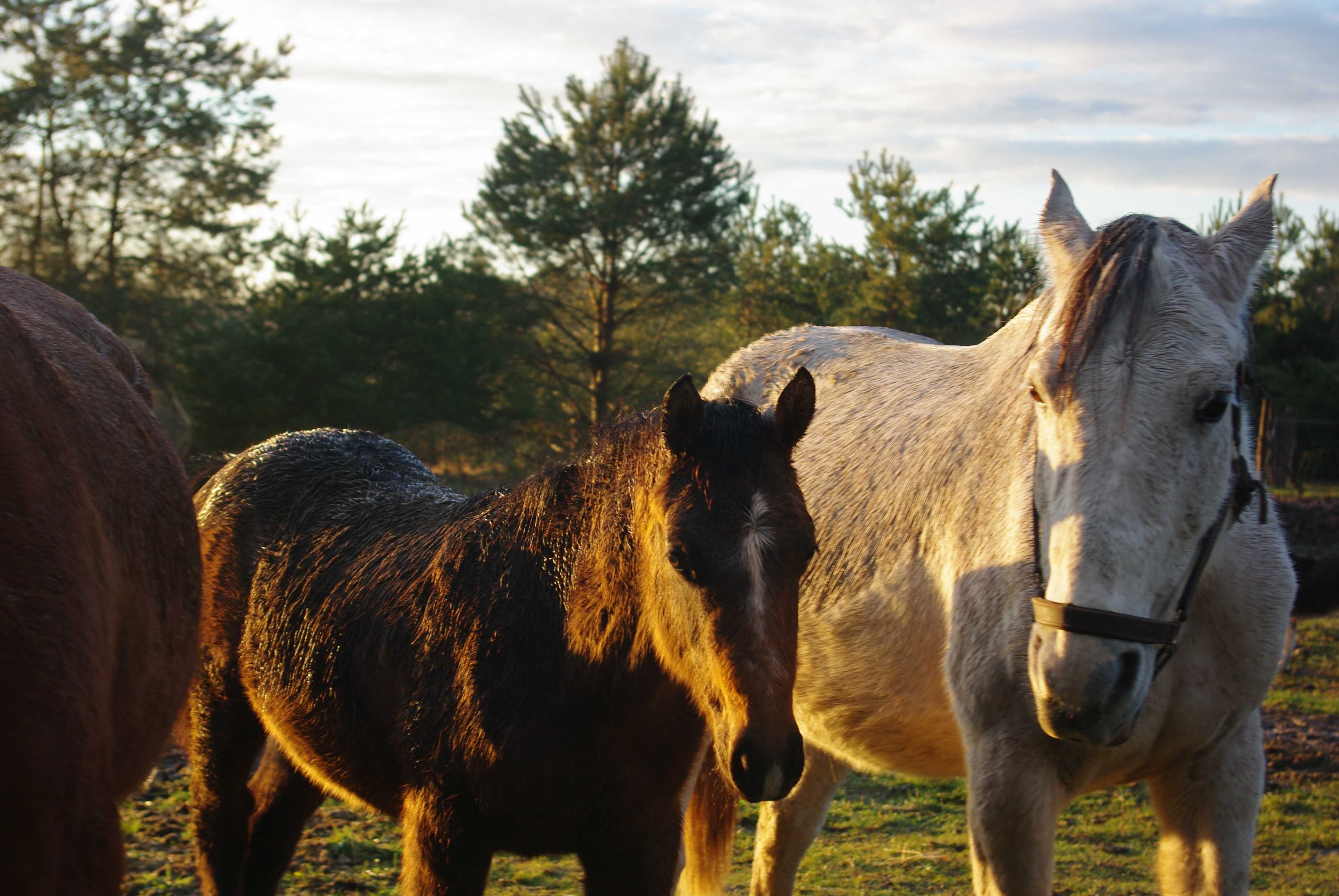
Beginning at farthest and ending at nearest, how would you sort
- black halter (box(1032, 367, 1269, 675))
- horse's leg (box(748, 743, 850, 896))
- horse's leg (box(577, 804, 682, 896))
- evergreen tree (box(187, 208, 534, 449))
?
evergreen tree (box(187, 208, 534, 449)) < horse's leg (box(748, 743, 850, 896)) < horse's leg (box(577, 804, 682, 896)) < black halter (box(1032, 367, 1269, 675))

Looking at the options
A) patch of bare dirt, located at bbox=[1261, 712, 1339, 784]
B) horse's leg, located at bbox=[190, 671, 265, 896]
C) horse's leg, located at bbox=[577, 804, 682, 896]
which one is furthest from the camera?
patch of bare dirt, located at bbox=[1261, 712, 1339, 784]

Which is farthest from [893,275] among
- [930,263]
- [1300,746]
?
[1300,746]

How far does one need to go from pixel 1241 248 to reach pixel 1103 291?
1.26ft

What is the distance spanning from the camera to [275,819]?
11.3ft

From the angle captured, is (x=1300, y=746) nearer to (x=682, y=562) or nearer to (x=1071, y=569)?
(x=1071, y=569)

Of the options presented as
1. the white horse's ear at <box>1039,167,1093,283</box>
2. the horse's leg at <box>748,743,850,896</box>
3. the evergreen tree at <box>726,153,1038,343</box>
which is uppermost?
the evergreen tree at <box>726,153,1038,343</box>

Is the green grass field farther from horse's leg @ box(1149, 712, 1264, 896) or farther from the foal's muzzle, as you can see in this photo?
the foal's muzzle

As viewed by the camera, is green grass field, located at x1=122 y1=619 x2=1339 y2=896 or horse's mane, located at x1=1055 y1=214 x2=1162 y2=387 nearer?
horse's mane, located at x1=1055 y1=214 x2=1162 y2=387

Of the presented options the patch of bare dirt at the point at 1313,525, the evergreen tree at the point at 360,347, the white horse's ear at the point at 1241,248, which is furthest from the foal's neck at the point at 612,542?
the evergreen tree at the point at 360,347

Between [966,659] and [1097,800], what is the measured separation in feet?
13.0

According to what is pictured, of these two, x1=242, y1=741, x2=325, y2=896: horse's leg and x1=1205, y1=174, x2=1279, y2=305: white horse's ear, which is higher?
x1=1205, y1=174, x2=1279, y2=305: white horse's ear

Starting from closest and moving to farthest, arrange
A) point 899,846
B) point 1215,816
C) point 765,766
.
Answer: point 765,766
point 1215,816
point 899,846

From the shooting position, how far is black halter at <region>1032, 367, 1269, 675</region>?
1888 mm

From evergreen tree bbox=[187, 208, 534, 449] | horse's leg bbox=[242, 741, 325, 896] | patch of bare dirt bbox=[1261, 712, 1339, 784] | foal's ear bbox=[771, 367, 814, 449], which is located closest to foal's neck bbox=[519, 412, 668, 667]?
foal's ear bbox=[771, 367, 814, 449]
